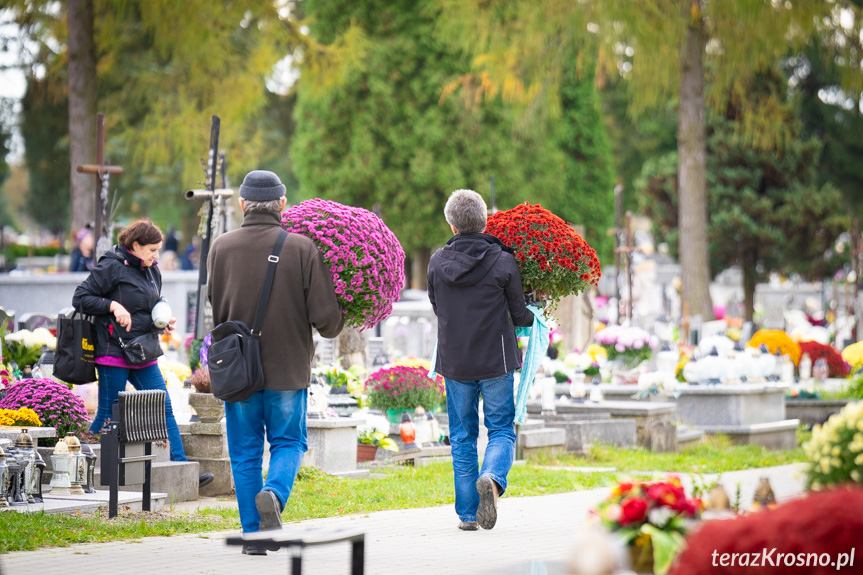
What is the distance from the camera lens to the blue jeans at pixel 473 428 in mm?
6508

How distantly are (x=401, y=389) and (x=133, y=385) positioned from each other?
328 cm

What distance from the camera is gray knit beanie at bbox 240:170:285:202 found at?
5984 millimetres

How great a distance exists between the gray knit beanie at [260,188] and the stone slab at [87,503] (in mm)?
2188

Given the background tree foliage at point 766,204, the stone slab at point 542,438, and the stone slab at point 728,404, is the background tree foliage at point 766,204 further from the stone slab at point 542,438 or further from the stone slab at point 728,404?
the stone slab at point 542,438

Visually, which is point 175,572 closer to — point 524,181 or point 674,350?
point 674,350

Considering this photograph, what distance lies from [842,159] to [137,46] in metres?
19.4

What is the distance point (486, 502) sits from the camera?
254 inches

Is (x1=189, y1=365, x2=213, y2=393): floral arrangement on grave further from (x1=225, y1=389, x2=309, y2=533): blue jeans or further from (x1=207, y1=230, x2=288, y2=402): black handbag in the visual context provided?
(x1=207, y1=230, x2=288, y2=402): black handbag

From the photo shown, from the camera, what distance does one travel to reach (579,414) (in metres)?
12.3

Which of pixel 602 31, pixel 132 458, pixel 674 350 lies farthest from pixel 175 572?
pixel 602 31

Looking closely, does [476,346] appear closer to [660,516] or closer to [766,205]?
[660,516]

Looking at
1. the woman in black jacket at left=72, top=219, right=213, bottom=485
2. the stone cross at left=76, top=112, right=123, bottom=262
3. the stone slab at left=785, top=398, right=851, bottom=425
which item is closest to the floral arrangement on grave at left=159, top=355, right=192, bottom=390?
the woman in black jacket at left=72, top=219, right=213, bottom=485

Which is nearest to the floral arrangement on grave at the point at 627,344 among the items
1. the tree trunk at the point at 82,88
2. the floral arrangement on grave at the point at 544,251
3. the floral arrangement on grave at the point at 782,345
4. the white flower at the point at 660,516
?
the floral arrangement on grave at the point at 782,345

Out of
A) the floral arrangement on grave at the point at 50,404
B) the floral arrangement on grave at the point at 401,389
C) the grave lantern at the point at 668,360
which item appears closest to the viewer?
the floral arrangement on grave at the point at 50,404
